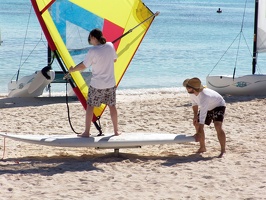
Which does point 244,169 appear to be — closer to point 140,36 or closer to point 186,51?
point 140,36

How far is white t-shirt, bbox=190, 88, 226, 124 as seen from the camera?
761cm

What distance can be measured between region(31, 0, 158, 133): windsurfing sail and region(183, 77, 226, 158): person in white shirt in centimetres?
119

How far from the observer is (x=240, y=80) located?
13.5 m

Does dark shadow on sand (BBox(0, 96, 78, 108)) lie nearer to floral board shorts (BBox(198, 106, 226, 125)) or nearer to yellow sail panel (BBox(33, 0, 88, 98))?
yellow sail panel (BBox(33, 0, 88, 98))

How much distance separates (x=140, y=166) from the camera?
7.47 metres

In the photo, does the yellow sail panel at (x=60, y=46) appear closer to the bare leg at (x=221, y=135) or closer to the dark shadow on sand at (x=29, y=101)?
the bare leg at (x=221, y=135)

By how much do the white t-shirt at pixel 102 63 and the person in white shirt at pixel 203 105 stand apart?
32.5 inches

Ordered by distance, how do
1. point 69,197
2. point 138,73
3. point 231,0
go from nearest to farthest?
point 69,197, point 138,73, point 231,0

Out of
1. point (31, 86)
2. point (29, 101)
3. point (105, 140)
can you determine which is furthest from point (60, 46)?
point (31, 86)

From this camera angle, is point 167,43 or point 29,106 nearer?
point 29,106

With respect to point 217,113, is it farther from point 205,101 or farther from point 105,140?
Answer: point 105,140

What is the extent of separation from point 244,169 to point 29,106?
5664 millimetres

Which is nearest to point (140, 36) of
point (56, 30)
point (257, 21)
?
point (56, 30)

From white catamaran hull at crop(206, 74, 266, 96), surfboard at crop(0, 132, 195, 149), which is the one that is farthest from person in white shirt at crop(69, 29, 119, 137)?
white catamaran hull at crop(206, 74, 266, 96)
